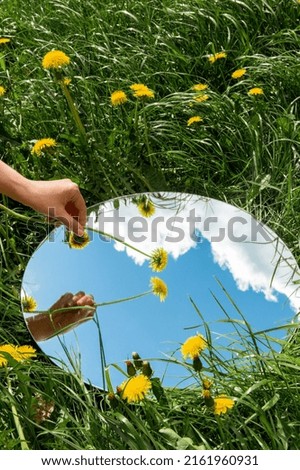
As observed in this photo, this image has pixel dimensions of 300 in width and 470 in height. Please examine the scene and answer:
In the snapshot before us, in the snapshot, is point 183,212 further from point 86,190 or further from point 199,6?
point 199,6

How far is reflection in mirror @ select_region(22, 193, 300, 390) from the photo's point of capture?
6.70 ft

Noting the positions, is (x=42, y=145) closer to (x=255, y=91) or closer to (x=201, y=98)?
(x=201, y=98)

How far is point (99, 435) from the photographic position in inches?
69.3

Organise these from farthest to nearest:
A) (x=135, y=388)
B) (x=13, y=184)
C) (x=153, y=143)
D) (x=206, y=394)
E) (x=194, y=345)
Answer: (x=153, y=143) → (x=13, y=184) → (x=194, y=345) → (x=135, y=388) → (x=206, y=394)

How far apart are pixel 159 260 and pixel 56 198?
33 centimetres

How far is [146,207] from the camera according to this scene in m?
2.45

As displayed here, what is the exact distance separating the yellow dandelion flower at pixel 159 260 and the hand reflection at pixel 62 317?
0.20 metres

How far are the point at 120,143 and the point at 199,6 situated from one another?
31.2 inches

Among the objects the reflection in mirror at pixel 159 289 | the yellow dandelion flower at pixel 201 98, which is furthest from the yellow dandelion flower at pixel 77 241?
the yellow dandelion flower at pixel 201 98

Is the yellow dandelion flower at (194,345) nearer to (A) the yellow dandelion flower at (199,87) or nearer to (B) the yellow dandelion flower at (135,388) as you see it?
(B) the yellow dandelion flower at (135,388)

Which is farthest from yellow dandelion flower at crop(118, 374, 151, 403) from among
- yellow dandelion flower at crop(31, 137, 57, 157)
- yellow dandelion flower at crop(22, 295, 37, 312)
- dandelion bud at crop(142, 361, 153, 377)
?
yellow dandelion flower at crop(31, 137, 57, 157)

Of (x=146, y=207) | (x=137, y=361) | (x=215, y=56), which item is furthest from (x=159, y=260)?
(x=215, y=56)

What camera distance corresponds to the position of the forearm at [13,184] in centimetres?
211

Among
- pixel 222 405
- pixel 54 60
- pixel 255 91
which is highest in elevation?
pixel 54 60
